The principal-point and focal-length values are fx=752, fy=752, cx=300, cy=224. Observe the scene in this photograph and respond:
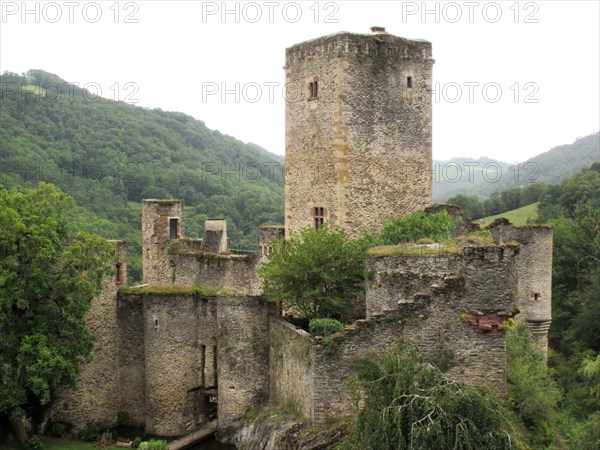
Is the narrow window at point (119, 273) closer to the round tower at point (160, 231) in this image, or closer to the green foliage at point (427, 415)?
the round tower at point (160, 231)

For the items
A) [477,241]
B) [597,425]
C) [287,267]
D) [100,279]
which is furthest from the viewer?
[100,279]

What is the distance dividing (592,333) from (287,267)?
27372 mm

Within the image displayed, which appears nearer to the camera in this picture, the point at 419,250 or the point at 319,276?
the point at 419,250

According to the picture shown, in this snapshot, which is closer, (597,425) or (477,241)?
(597,425)

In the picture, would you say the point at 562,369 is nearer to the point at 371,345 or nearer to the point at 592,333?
the point at 592,333

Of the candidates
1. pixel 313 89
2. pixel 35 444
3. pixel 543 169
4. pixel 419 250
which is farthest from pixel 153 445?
pixel 543 169

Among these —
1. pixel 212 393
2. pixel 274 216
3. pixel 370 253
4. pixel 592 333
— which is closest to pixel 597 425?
pixel 370 253

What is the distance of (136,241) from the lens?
170 feet

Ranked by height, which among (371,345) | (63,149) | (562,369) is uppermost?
→ (63,149)

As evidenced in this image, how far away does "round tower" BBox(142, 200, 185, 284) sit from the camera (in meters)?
32.1

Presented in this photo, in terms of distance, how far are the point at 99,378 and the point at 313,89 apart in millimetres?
12477

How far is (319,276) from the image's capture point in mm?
22297

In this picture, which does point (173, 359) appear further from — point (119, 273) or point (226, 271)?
point (226, 271)

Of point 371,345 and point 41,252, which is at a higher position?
point 41,252
